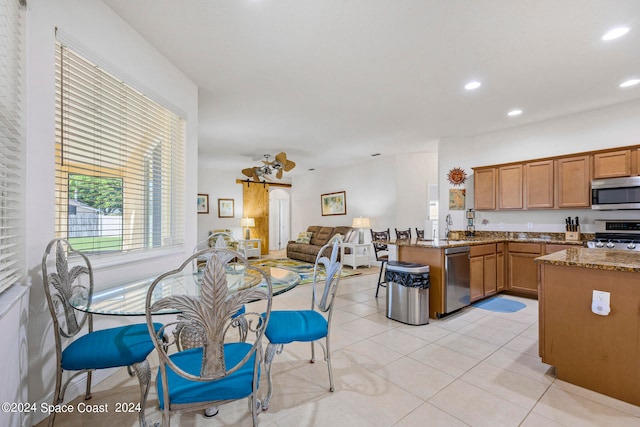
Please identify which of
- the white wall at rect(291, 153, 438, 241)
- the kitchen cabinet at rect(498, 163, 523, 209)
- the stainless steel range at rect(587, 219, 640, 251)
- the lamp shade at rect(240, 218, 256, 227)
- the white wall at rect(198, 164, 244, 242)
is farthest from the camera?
the lamp shade at rect(240, 218, 256, 227)

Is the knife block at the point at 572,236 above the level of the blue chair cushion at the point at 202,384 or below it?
above

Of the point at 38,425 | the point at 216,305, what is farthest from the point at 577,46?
the point at 38,425

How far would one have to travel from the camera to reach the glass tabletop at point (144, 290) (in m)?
1.52

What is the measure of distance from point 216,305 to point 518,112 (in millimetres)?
4855

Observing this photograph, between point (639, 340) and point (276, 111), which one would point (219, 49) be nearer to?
point (276, 111)

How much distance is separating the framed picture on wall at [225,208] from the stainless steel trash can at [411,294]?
Answer: 655 centimetres

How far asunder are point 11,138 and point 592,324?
3731mm

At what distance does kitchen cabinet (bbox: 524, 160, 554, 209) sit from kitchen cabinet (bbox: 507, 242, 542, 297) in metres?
0.69

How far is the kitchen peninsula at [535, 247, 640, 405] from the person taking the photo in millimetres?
1877

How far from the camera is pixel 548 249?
400cm

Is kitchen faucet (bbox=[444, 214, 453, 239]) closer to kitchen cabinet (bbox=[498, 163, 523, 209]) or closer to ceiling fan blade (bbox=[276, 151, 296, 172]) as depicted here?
kitchen cabinet (bbox=[498, 163, 523, 209])

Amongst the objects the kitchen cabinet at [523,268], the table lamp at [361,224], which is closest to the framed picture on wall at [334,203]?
the table lamp at [361,224]

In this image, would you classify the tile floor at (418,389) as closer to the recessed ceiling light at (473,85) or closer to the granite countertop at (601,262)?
the granite countertop at (601,262)

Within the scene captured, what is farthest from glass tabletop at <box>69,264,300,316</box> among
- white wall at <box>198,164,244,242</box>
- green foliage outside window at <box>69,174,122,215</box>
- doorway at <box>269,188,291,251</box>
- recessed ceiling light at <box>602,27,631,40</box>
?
doorway at <box>269,188,291,251</box>
